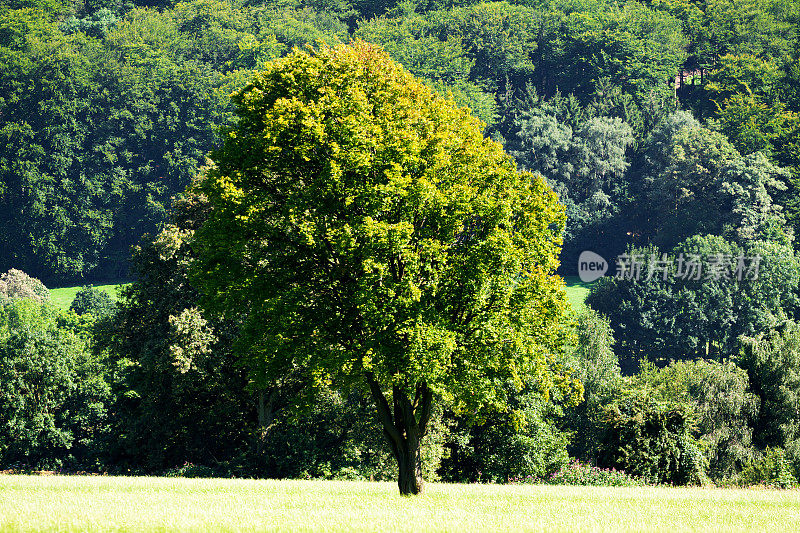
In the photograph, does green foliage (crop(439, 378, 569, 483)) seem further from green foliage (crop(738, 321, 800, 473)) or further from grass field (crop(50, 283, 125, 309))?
grass field (crop(50, 283, 125, 309))

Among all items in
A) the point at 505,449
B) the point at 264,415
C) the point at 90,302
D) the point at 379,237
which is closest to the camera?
the point at 379,237

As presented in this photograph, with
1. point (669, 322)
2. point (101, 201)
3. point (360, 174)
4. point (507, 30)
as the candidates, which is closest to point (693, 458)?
point (360, 174)

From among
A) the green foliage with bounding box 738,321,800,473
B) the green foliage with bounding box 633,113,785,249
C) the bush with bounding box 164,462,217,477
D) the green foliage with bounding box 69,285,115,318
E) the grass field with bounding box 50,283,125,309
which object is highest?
the green foliage with bounding box 633,113,785,249

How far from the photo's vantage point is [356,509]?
29016 millimetres

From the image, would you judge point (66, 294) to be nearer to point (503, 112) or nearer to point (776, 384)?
point (503, 112)

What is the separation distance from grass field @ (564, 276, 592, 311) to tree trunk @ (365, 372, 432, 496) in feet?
342

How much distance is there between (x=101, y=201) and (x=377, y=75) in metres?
136

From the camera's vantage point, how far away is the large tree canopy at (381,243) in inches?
1193

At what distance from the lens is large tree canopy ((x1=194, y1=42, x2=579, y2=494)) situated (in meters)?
30.3

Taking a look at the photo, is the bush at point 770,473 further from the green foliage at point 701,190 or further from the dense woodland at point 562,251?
the green foliage at point 701,190

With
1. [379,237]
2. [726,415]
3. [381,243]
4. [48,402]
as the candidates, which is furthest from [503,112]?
[381,243]

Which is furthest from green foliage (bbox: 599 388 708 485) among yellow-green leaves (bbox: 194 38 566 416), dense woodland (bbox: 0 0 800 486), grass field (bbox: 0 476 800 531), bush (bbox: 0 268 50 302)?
bush (bbox: 0 268 50 302)

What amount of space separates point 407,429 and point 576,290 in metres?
114

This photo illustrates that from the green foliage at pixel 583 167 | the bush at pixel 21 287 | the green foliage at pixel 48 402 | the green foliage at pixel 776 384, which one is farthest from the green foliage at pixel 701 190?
the green foliage at pixel 48 402
